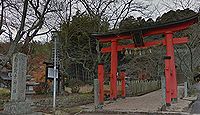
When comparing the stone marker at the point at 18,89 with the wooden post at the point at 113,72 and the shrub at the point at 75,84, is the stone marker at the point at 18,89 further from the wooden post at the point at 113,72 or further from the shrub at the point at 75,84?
the shrub at the point at 75,84

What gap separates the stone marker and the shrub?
36.0ft

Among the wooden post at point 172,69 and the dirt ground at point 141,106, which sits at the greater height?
the wooden post at point 172,69

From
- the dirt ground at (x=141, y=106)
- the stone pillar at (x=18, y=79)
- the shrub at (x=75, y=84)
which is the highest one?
the stone pillar at (x=18, y=79)

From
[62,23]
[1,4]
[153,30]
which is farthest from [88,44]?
[1,4]

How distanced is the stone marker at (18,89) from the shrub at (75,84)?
11.0 metres

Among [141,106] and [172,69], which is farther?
[141,106]

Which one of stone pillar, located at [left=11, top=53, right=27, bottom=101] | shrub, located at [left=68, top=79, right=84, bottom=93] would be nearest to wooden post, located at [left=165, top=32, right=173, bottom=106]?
stone pillar, located at [left=11, top=53, right=27, bottom=101]

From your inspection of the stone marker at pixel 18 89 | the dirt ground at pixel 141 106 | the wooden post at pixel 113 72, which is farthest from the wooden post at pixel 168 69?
the stone marker at pixel 18 89

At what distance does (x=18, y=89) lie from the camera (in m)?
8.68

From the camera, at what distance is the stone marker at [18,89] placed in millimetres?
8320

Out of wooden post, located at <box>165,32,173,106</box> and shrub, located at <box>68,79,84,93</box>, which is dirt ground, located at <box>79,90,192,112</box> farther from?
shrub, located at <box>68,79,84,93</box>

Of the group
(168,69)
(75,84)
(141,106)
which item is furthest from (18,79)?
(75,84)

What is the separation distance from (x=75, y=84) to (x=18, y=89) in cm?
1212

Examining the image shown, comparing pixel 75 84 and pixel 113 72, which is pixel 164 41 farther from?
pixel 75 84
